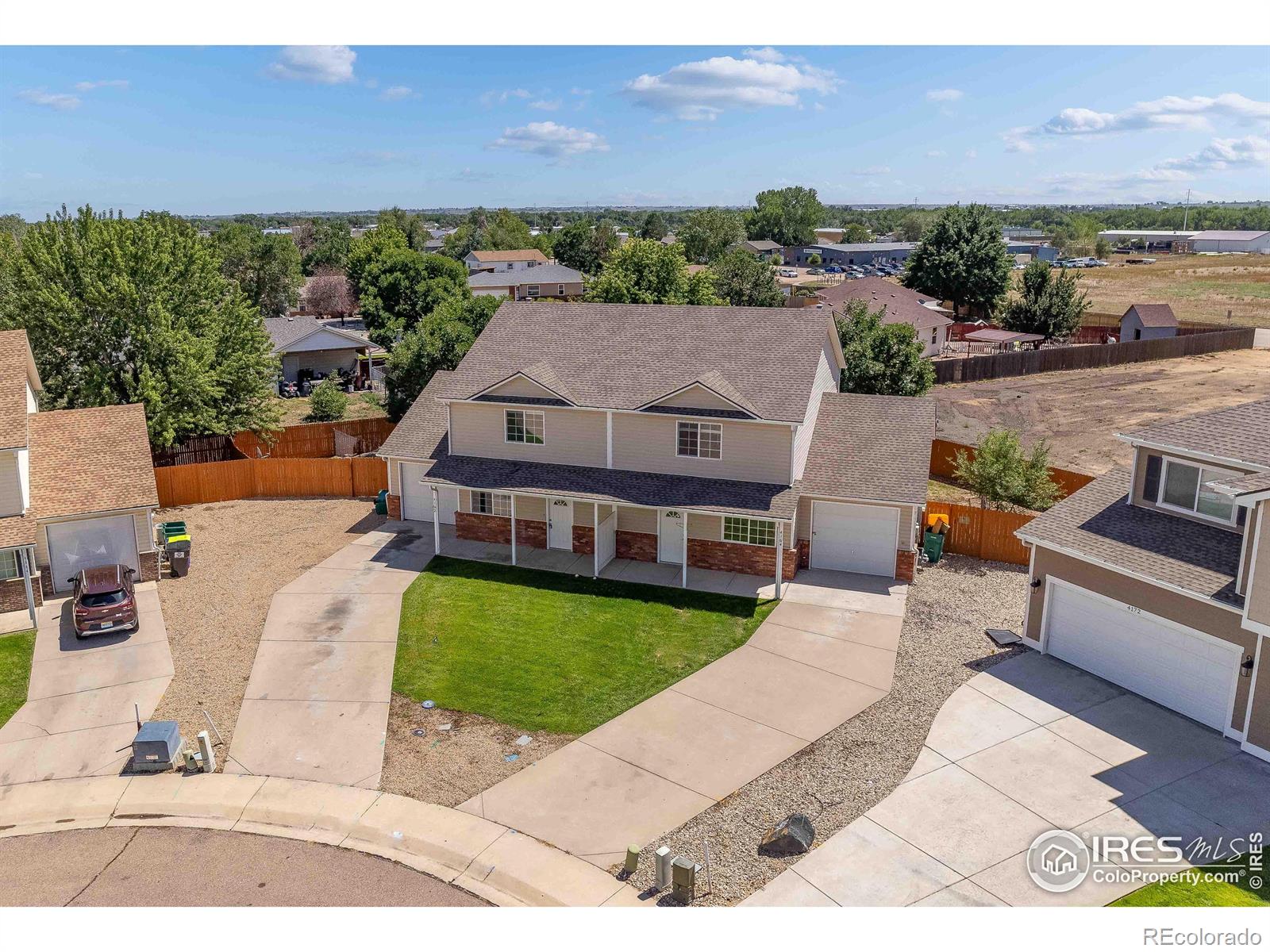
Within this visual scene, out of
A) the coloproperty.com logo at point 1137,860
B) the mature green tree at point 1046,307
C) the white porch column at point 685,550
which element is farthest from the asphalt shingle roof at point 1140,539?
the mature green tree at point 1046,307

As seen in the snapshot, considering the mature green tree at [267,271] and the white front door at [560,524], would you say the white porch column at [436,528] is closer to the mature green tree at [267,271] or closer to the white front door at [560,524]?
the white front door at [560,524]

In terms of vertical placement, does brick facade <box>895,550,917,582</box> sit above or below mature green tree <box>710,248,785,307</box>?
below

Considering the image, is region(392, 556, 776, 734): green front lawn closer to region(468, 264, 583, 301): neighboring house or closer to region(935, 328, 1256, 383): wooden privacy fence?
region(935, 328, 1256, 383): wooden privacy fence

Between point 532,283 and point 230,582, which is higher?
point 532,283

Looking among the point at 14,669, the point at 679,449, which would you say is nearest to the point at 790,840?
the point at 679,449

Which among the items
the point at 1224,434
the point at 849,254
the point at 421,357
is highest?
the point at 849,254

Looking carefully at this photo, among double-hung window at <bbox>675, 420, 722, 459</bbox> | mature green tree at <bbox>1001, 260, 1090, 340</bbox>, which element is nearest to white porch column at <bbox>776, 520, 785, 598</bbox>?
double-hung window at <bbox>675, 420, 722, 459</bbox>

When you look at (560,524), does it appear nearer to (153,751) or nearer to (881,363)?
(153,751)
